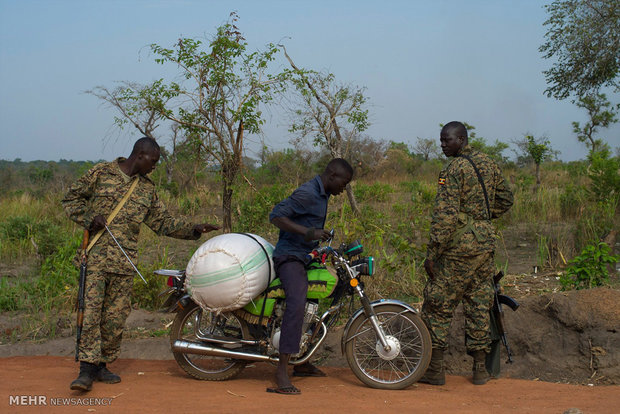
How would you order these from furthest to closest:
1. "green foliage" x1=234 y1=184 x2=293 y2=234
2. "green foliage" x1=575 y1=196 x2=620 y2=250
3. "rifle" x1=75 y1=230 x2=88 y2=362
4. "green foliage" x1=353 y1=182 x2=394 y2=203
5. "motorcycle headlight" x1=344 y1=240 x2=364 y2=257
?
"green foliage" x1=353 y1=182 x2=394 y2=203
"green foliage" x1=234 y1=184 x2=293 y2=234
"green foliage" x1=575 y1=196 x2=620 y2=250
"motorcycle headlight" x1=344 y1=240 x2=364 y2=257
"rifle" x1=75 y1=230 x2=88 y2=362

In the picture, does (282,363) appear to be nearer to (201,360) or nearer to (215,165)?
(201,360)

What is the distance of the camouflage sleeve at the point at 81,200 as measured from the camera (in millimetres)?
4668

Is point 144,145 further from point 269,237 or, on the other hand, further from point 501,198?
point 269,237

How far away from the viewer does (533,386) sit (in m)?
4.79

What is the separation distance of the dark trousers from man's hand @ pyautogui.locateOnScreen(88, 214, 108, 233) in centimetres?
148

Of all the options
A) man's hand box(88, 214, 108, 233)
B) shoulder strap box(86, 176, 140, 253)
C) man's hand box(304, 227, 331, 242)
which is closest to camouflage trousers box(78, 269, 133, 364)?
shoulder strap box(86, 176, 140, 253)

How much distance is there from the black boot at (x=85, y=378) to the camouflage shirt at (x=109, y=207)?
2.49 feet

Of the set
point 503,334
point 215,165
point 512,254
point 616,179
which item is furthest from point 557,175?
point 503,334

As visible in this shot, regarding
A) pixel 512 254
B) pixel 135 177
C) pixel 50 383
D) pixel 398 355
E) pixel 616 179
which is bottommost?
pixel 50 383

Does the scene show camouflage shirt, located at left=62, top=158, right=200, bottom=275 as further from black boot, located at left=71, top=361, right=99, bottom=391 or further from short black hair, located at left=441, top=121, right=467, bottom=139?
short black hair, located at left=441, top=121, right=467, bottom=139

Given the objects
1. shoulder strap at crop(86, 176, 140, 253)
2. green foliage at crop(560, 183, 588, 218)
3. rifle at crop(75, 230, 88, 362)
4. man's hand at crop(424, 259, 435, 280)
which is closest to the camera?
rifle at crop(75, 230, 88, 362)

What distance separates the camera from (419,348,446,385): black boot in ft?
15.9

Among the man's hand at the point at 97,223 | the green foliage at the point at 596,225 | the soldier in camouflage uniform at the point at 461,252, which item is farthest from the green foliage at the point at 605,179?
the man's hand at the point at 97,223

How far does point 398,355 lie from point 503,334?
919mm
